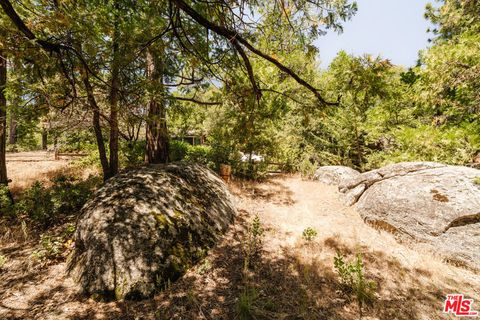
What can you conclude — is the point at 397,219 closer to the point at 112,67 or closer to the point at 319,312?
the point at 319,312

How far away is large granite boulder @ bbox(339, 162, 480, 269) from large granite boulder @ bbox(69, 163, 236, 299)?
429cm

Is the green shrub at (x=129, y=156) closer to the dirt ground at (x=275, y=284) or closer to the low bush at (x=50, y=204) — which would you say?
the low bush at (x=50, y=204)

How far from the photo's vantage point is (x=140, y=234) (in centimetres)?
327

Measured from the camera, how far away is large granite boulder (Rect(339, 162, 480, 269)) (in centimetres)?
419

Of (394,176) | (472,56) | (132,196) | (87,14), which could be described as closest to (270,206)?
(394,176)

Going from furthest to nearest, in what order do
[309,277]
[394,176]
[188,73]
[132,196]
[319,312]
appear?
[394,176]
[188,73]
[132,196]
[309,277]
[319,312]

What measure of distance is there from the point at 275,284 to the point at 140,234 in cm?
231

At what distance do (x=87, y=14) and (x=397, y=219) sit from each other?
7410mm

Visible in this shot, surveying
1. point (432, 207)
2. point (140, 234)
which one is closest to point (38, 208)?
point (140, 234)

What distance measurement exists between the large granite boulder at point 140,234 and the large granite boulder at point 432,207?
4290 mm

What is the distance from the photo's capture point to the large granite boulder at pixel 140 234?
2932 mm

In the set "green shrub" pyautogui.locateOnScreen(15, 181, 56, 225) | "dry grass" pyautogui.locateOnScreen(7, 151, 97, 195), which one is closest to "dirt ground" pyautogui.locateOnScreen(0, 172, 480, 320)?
"green shrub" pyautogui.locateOnScreen(15, 181, 56, 225)

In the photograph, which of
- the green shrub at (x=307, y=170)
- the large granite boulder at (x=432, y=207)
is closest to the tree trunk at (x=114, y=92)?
the large granite boulder at (x=432, y=207)

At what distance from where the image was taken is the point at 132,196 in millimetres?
3816
